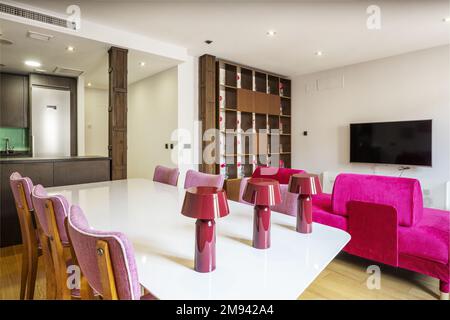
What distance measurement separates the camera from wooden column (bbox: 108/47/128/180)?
Answer: 3.43 m

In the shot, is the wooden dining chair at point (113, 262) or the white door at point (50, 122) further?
the white door at point (50, 122)

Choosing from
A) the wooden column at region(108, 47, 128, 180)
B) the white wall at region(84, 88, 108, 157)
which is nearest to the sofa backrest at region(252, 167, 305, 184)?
the wooden column at region(108, 47, 128, 180)

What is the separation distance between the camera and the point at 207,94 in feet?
14.1

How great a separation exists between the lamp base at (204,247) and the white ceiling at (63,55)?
3354 millimetres

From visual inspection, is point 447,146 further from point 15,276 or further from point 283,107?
point 15,276

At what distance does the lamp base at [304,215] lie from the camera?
3.85 ft

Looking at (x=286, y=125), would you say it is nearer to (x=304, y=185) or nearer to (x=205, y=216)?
(x=304, y=185)

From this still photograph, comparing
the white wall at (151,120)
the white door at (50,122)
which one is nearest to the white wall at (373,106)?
the white wall at (151,120)

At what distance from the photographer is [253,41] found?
3.75 metres

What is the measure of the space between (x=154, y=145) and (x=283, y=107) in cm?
301

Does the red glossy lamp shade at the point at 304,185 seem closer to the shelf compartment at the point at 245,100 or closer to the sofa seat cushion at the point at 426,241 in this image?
the sofa seat cushion at the point at 426,241

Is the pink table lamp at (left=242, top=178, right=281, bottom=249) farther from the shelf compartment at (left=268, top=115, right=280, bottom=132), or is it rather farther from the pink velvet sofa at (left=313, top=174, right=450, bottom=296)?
the shelf compartment at (left=268, top=115, right=280, bottom=132)

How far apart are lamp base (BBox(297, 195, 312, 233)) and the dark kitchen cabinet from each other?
5.58m
